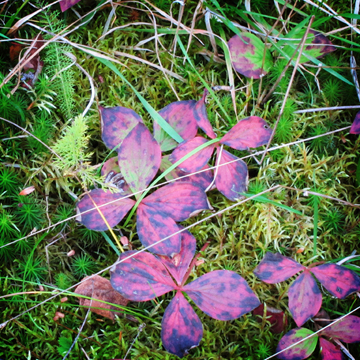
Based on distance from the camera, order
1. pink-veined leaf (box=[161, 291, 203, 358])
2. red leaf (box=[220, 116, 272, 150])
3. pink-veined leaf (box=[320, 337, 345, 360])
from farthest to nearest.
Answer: red leaf (box=[220, 116, 272, 150]) < pink-veined leaf (box=[320, 337, 345, 360]) < pink-veined leaf (box=[161, 291, 203, 358])

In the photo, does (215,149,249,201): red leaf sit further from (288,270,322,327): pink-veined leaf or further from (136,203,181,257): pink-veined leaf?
(288,270,322,327): pink-veined leaf

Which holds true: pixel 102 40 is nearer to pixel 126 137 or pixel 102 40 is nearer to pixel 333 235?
pixel 126 137

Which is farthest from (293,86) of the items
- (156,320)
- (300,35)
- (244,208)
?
(156,320)

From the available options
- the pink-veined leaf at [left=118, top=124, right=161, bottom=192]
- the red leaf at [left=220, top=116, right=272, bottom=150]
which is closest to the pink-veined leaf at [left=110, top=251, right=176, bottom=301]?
the pink-veined leaf at [left=118, top=124, right=161, bottom=192]

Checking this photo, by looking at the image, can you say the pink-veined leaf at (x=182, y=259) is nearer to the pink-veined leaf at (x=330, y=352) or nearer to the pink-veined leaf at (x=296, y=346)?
the pink-veined leaf at (x=296, y=346)

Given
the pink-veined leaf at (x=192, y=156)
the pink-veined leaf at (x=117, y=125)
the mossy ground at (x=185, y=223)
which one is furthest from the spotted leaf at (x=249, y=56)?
the pink-veined leaf at (x=117, y=125)
